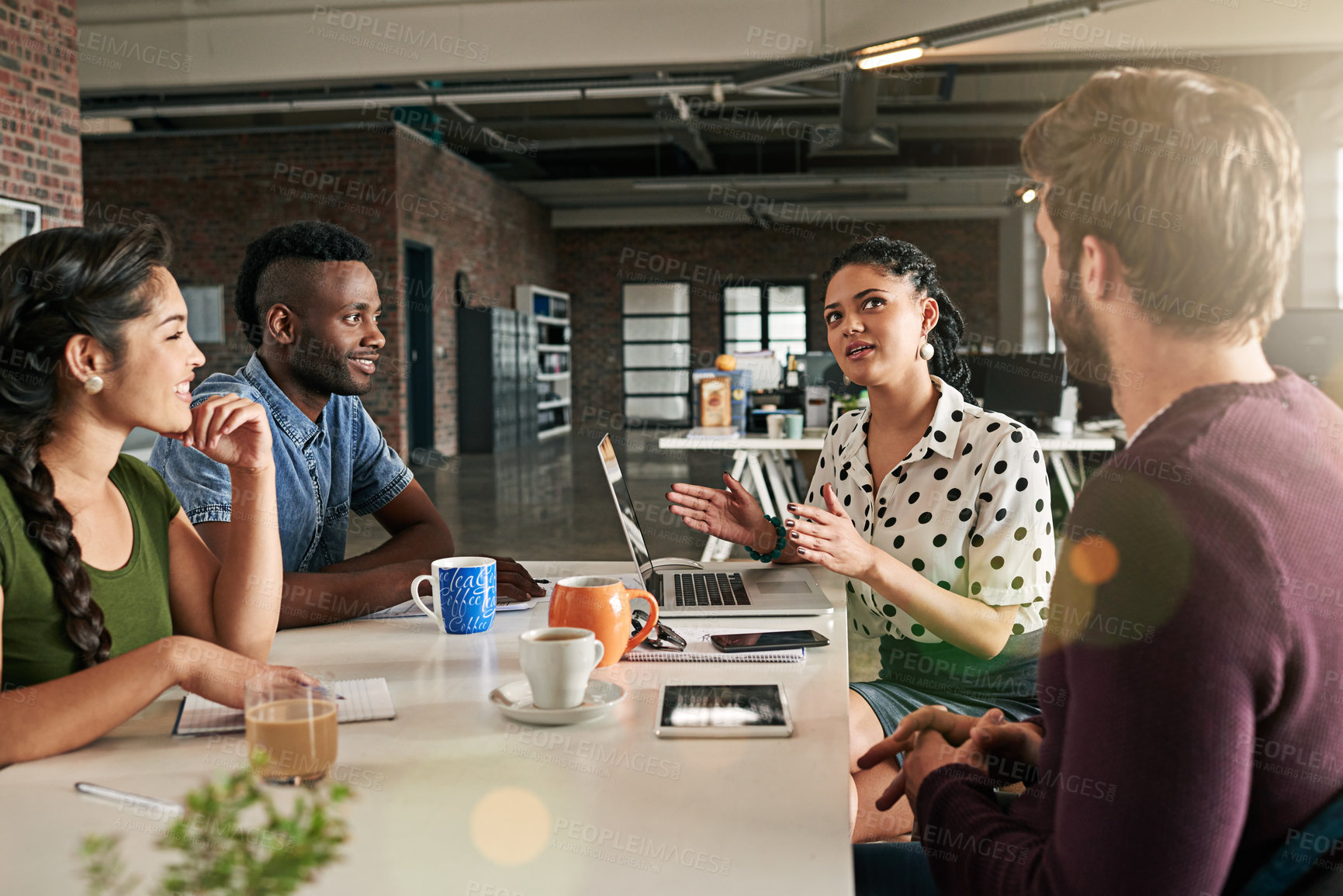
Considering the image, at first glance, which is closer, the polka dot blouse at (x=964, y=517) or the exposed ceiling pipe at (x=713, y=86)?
the polka dot blouse at (x=964, y=517)

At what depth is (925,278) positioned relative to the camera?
2.33 m

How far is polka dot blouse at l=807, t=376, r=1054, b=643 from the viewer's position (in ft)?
6.07

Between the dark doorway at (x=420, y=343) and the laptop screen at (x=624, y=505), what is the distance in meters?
9.58

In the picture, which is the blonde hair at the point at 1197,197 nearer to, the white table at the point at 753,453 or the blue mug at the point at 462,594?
the blue mug at the point at 462,594

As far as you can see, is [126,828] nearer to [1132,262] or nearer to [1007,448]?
[1132,262]

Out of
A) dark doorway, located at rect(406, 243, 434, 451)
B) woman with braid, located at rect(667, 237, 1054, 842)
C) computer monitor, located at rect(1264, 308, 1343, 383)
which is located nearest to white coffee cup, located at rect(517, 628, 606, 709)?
woman with braid, located at rect(667, 237, 1054, 842)

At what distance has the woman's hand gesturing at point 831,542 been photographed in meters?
1.58

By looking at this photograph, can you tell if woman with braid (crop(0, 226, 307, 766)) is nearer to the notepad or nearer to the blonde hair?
the notepad

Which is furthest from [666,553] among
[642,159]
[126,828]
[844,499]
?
[642,159]

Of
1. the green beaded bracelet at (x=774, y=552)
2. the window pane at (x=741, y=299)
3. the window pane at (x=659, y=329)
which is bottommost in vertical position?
the green beaded bracelet at (x=774, y=552)

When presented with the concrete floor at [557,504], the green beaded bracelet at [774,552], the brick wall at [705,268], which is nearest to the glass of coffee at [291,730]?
the green beaded bracelet at [774,552]

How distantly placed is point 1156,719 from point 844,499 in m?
1.44

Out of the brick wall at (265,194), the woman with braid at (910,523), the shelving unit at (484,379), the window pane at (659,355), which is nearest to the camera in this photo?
the woman with braid at (910,523)

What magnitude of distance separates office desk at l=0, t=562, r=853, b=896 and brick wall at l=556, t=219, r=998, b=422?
14.7 meters
